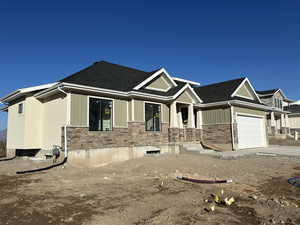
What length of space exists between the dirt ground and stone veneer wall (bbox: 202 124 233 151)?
578 centimetres

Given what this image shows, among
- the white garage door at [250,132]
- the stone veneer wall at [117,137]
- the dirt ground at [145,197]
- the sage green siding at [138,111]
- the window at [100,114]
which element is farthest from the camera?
the white garage door at [250,132]

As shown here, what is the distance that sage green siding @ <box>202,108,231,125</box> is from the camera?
15.4 metres

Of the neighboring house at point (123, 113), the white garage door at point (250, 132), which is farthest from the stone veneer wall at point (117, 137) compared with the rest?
the white garage door at point (250, 132)

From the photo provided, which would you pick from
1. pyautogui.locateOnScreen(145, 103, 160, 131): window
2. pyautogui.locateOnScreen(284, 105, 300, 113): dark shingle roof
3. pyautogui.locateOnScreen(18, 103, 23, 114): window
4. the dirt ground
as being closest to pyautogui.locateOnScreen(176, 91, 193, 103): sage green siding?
pyautogui.locateOnScreen(145, 103, 160, 131): window

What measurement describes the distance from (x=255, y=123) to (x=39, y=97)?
1608cm

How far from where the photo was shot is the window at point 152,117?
1320cm

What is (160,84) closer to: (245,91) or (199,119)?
(199,119)

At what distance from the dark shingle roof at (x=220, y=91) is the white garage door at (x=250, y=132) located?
166cm

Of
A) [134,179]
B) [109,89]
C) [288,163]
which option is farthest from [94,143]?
[288,163]

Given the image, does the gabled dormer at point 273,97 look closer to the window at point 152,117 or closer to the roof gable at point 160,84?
the roof gable at point 160,84

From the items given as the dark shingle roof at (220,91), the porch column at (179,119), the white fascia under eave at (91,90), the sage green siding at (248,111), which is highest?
the dark shingle roof at (220,91)

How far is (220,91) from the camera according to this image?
17.5 meters

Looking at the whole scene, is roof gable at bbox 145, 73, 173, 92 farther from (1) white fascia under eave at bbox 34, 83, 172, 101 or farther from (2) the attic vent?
(2) the attic vent

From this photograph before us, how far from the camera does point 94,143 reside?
1091 centimetres
